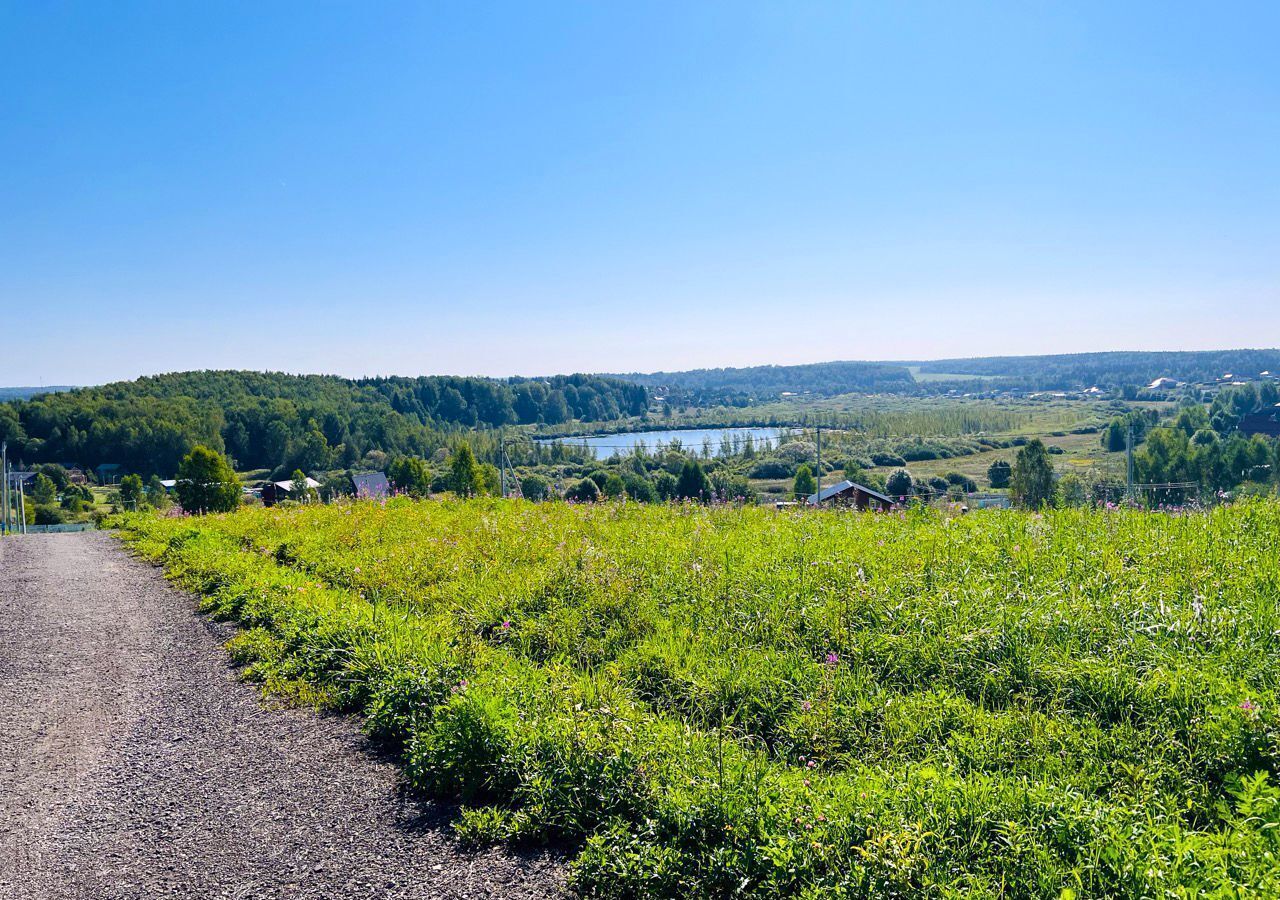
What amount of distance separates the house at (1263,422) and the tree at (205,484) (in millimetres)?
52050

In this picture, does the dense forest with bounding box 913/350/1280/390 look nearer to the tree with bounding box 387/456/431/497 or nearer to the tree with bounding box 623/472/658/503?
the tree with bounding box 623/472/658/503

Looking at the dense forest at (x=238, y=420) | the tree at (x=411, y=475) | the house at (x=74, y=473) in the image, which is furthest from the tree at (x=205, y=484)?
the house at (x=74, y=473)

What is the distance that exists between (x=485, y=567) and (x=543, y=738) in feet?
12.2

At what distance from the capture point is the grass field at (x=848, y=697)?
279 cm

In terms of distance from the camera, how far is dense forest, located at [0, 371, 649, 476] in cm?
7444

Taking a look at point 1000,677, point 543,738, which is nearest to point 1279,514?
point 1000,677

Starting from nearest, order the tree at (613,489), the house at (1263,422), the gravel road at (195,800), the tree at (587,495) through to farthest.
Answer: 1. the gravel road at (195,800)
2. the tree at (613,489)
3. the tree at (587,495)
4. the house at (1263,422)

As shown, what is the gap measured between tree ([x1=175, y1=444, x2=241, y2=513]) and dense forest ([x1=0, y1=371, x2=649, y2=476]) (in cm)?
5466

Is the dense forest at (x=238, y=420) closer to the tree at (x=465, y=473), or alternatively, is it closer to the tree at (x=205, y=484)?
the tree at (x=205, y=484)

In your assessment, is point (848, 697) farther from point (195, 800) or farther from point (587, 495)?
point (587, 495)

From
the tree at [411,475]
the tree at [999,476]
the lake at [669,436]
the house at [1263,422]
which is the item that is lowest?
the tree at [999,476]

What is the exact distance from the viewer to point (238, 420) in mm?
87062

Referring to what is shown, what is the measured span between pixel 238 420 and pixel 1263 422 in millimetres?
96158

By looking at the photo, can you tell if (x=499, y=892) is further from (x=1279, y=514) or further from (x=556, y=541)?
(x=1279, y=514)
